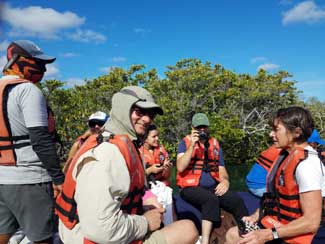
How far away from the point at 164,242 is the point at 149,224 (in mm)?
132

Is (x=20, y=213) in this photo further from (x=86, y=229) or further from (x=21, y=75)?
(x=21, y=75)

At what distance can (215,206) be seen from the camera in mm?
3195

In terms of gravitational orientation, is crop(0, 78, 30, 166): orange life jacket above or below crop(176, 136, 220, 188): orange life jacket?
above

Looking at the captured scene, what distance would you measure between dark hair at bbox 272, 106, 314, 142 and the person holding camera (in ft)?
4.89

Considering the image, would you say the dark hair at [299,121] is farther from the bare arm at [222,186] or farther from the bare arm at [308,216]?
the bare arm at [222,186]

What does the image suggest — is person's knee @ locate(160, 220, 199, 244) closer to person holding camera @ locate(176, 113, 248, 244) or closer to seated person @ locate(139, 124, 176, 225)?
seated person @ locate(139, 124, 176, 225)

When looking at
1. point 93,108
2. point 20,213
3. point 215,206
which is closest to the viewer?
point 20,213

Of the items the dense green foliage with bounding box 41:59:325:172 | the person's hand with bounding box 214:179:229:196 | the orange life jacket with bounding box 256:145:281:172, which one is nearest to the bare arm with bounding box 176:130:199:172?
the person's hand with bounding box 214:179:229:196

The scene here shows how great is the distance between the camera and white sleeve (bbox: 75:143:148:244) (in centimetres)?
136

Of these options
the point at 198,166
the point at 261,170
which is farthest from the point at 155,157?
the point at 261,170

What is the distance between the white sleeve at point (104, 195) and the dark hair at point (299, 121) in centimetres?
107

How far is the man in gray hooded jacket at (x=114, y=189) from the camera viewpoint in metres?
1.37

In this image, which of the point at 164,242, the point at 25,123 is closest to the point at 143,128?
the point at 164,242

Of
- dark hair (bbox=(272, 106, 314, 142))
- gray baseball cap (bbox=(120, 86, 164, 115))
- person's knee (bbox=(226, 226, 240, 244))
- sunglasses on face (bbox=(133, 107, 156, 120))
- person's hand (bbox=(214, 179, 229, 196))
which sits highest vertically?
gray baseball cap (bbox=(120, 86, 164, 115))
